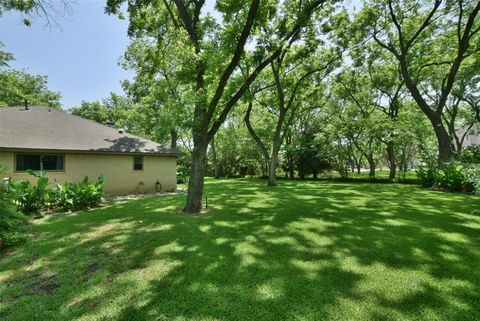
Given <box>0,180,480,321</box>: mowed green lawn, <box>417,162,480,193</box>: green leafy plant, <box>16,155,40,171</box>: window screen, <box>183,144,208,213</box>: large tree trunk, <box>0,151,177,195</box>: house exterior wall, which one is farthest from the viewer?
<box>417,162,480,193</box>: green leafy plant

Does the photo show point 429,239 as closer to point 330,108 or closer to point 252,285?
point 252,285

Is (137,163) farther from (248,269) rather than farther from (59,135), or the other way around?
(248,269)

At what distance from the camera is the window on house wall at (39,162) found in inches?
418

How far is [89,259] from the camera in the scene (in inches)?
181

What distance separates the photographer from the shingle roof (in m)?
10.9

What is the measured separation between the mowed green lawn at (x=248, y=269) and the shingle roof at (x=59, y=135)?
576cm

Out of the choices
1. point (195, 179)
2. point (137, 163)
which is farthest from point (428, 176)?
point (137, 163)

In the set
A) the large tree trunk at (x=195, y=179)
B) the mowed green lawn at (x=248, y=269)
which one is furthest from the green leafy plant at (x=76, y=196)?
the large tree trunk at (x=195, y=179)

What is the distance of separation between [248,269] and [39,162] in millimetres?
11690

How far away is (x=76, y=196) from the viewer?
9.09 metres

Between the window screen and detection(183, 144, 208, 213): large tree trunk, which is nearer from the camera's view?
detection(183, 144, 208, 213): large tree trunk

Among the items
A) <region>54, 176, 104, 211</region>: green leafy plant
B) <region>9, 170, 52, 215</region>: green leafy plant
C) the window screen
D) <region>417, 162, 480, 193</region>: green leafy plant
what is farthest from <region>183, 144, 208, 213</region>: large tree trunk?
<region>417, 162, 480, 193</region>: green leafy plant

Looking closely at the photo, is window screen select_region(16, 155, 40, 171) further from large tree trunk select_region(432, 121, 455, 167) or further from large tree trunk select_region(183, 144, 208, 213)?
large tree trunk select_region(432, 121, 455, 167)

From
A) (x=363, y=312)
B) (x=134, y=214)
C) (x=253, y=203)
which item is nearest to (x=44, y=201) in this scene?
(x=134, y=214)
